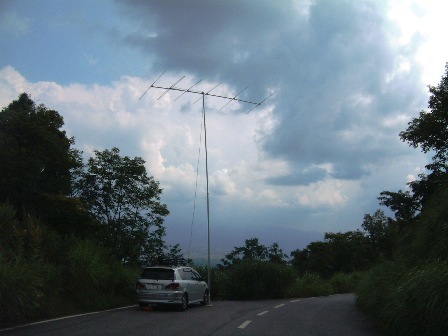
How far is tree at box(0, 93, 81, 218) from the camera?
19.6 m

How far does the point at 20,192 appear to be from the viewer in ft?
67.5

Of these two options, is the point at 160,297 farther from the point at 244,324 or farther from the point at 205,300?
the point at 244,324

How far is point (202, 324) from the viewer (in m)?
12.9

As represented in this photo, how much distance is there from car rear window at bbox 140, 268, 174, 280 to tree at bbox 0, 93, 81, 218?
5.50 meters

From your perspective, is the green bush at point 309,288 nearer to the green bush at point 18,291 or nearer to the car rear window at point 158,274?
the car rear window at point 158,274

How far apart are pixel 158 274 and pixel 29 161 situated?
302 inches

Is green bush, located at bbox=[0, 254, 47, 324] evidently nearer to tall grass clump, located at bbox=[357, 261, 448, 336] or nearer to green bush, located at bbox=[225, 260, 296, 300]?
tall grass clump, located at bbox=[357, 261, 448, 336]

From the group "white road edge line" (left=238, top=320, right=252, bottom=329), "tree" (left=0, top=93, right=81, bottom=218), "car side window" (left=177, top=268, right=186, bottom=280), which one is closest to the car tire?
"car side window" (left=177, top=268, right=186, bottom=280)

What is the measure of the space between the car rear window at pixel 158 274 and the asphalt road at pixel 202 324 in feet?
3.95

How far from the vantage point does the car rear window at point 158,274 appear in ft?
56.2

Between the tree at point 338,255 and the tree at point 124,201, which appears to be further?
the tree at point 338,255

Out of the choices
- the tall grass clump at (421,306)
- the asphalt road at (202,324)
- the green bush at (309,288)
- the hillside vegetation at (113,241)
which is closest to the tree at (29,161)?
the hillside vegetation at (113,241)

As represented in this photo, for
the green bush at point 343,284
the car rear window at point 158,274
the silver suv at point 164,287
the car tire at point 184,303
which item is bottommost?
the car tire at point 184,303

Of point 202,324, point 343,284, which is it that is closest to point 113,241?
point 202,324
